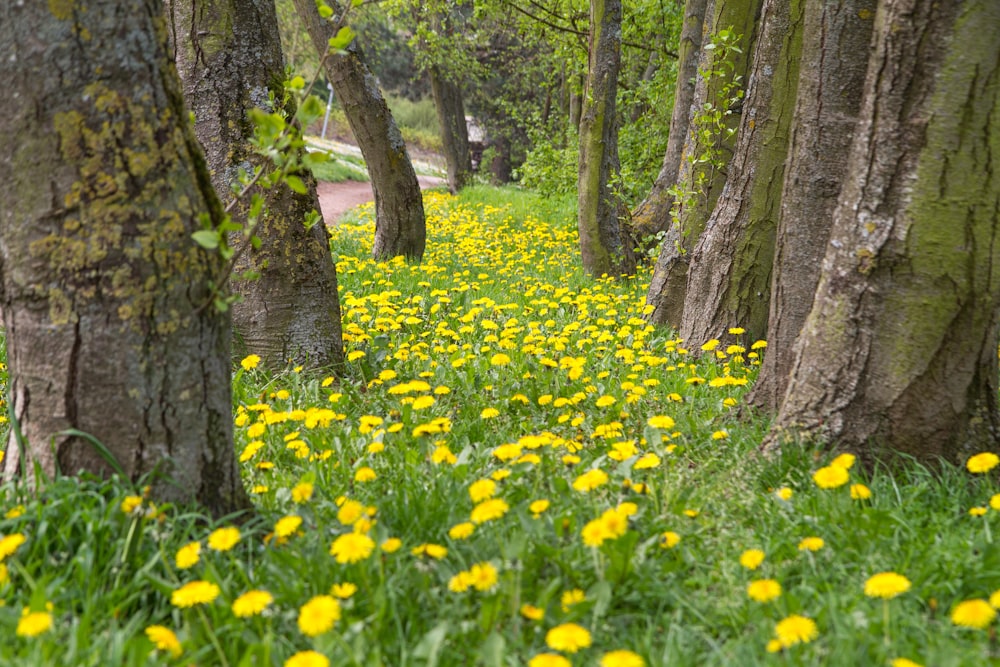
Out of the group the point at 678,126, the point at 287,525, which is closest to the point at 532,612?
the point at 287,525

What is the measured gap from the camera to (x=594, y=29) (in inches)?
272

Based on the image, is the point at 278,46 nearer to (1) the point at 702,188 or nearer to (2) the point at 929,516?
(1) the point at 702,188

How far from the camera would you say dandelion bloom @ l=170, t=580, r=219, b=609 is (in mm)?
1651

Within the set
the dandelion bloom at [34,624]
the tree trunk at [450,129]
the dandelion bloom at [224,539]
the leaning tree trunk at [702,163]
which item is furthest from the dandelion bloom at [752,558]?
the tree trunk at [450,129]

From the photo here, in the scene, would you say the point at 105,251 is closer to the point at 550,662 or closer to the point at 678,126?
the point at 550,662

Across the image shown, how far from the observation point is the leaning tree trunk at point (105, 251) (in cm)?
178

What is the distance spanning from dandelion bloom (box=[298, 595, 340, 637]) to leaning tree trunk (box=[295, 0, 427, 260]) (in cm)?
597

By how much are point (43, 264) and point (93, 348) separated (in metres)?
0.24

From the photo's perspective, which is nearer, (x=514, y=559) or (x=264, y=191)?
(x=514, y=559)

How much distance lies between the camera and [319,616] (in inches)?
62.4

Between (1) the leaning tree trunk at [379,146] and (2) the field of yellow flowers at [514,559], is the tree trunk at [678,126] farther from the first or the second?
(2) the field of yellow flowers at [514,559]

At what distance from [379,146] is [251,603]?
20.9 ft

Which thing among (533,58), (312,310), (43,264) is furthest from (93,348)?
(533,58)

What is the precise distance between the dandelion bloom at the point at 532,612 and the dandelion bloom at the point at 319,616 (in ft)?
1.38
